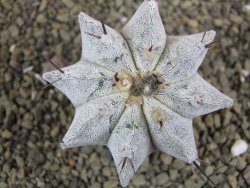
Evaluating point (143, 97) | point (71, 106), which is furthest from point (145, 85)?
point (71, 106)

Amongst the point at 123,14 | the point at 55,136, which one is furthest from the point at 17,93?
the point at 123,14

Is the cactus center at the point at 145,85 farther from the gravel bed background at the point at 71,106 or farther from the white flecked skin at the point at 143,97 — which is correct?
the gravel bed background at the point at 71,106

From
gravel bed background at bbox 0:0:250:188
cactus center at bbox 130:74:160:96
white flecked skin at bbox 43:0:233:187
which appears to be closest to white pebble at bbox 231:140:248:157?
gravel bed background at bbox 0:0:250:188

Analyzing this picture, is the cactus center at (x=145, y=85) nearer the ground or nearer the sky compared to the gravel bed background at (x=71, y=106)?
nearer the sky

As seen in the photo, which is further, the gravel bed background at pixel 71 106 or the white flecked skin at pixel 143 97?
the gravel bed background at pixel 71 106

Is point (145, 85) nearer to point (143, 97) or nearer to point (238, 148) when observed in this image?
point (143, 97)

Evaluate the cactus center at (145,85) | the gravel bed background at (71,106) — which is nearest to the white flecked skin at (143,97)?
the cactus center at (145,85)

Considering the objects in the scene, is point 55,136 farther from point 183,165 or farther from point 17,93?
point 183,165
